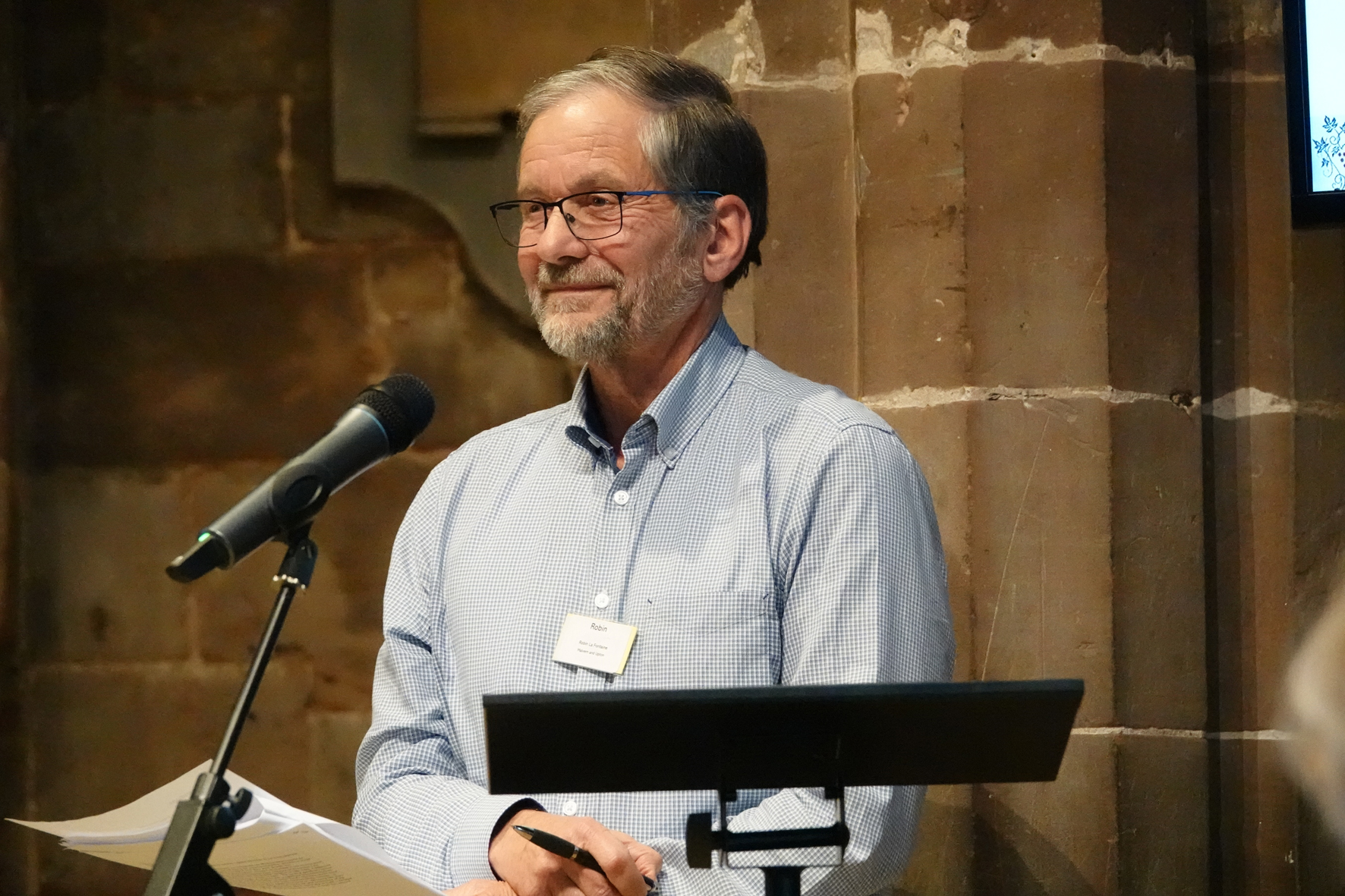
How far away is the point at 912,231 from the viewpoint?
3.29 metres

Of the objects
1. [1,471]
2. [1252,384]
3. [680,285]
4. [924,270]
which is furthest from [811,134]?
[1,471]

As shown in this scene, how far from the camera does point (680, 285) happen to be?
9.09 feet

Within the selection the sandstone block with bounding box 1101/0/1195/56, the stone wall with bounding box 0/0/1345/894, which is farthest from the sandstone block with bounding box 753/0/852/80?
the sandstone block with bounding box 1101/0/1195/56

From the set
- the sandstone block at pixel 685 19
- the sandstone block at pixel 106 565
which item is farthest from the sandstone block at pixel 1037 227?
the sandstone block at pixel 106 565

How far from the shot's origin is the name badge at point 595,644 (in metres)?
2.49

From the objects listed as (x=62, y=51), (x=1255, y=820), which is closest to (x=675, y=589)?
(x=1255, y=820)

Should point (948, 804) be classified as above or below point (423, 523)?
below

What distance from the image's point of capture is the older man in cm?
237

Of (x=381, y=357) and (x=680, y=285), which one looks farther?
(x=381, y=357)

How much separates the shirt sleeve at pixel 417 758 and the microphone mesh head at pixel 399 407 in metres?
0.72

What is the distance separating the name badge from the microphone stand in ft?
2.61

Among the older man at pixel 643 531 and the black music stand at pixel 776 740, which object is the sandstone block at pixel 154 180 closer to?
the older man at pixel 643 531

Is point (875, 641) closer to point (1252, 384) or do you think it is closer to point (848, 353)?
point (848, 353)

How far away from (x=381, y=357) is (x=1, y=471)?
3.29ft
